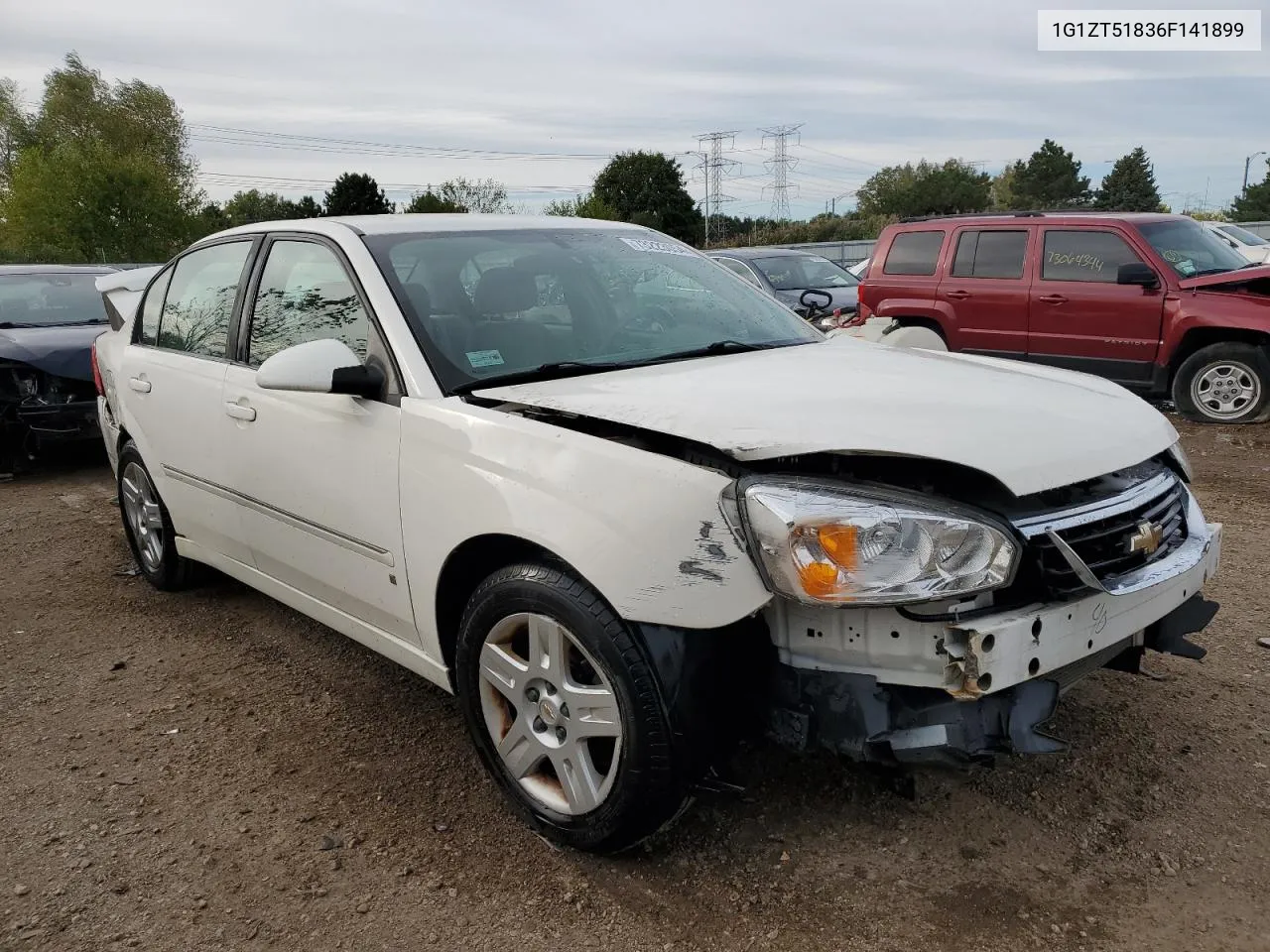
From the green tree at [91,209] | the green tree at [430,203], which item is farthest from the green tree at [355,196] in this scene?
the green tree at [91,209]

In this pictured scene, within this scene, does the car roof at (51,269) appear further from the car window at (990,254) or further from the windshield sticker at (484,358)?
the car window at (990,254)

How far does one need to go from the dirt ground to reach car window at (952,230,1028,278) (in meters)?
6.08

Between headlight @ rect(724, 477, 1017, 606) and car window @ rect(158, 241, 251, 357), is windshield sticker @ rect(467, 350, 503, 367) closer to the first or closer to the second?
headlight @ rect(724, 477, 1017, 606)

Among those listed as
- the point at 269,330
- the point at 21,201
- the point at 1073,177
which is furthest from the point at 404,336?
the point at 1073,177

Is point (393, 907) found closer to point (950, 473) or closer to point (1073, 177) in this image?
point (950, 473)

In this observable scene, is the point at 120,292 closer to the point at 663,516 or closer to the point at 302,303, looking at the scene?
the point at 302,303

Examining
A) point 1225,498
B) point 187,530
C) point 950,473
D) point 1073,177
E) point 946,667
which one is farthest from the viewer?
point 1073,177

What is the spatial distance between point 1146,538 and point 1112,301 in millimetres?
6888

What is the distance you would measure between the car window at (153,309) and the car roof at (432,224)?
70cm

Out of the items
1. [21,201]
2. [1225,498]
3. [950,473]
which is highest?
[21,201]

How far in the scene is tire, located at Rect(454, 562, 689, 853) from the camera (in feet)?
7.48

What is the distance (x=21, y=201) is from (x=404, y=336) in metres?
46.0

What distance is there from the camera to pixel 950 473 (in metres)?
2.29

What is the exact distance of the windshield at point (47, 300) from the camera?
27.3 ft
